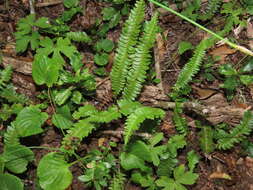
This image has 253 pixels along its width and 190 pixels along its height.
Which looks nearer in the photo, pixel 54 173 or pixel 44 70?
pixel 54 173

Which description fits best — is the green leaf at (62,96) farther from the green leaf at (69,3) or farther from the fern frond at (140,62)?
the green leaf at (69,3)

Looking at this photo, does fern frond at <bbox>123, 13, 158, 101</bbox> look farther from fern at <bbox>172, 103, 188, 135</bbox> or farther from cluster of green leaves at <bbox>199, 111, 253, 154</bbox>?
cluster of green leaves at <bbox>199, 111, 253, 154</bbox>

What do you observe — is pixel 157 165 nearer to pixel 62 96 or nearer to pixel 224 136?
pixel 224 136

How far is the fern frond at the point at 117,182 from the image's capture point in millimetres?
2646

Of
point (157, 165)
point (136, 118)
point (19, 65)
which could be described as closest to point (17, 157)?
point (19, 65)

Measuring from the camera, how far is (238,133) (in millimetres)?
2832

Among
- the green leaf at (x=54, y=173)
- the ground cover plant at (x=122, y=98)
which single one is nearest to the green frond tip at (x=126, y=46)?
the ground cover plant at (x=122, y=98)

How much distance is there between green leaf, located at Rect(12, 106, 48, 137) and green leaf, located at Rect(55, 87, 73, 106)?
189 mm

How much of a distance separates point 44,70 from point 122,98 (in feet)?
2.64

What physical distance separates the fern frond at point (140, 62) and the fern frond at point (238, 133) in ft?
3.10

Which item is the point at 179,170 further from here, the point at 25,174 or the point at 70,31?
the point at 70,31

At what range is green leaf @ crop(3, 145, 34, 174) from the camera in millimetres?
2588

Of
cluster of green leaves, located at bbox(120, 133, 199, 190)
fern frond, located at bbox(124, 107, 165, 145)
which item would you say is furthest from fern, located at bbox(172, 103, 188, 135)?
fern frond, located at bbox(124, 107, 165, 145)

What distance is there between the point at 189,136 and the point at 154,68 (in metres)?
0.81
